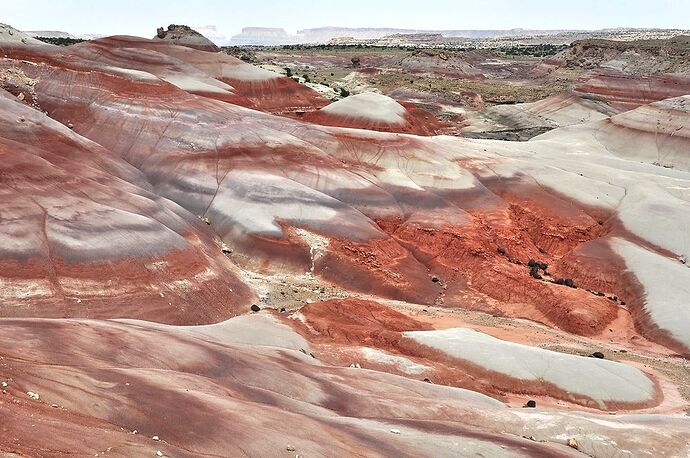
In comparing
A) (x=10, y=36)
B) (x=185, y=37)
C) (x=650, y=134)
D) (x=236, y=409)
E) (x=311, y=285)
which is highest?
(x=185, y=37)

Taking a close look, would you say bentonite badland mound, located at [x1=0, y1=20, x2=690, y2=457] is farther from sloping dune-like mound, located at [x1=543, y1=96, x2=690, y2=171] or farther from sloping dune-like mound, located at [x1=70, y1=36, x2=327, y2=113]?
sloping dune-like mound, located at [x1=543, y1=96, x2=690, y2=171]

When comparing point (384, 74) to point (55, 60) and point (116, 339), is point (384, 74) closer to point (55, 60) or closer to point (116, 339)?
point (55, 60)

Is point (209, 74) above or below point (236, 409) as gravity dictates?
above

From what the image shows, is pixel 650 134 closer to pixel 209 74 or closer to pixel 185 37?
pixel 209 74

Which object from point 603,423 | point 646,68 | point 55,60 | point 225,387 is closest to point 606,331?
point 603,423

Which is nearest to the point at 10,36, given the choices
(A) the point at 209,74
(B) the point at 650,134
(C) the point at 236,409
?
(A) the point at 209,74

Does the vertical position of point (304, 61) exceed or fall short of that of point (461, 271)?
it exceeds it

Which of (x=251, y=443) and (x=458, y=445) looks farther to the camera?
(x=458, y=445)
